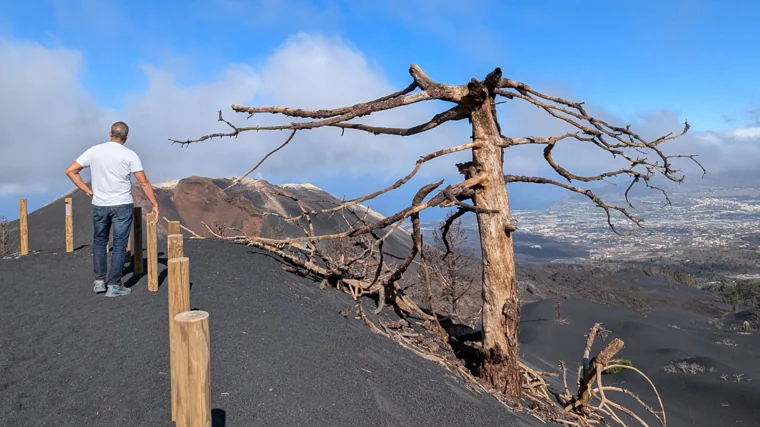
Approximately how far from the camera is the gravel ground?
13.2ft

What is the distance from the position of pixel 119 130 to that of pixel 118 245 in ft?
4.64

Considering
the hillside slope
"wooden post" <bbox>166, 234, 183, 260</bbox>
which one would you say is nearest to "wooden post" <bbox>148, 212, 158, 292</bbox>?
"wooden post" <bbox>166, 234, 183, 260</bbox>

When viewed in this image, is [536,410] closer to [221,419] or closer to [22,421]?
Answer: [221,419]

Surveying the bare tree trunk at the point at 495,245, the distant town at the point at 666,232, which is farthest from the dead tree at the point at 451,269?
the distant town at the point at 666,232

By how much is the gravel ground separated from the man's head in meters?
1.97

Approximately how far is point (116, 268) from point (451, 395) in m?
4.40

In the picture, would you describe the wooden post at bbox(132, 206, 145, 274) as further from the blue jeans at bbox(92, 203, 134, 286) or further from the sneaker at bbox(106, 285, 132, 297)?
the sneaker at bbox(106, 285, 132, 297)

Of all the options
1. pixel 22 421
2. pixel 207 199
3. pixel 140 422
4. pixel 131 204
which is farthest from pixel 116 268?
pixel 207 199

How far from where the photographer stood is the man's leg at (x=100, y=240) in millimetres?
6207

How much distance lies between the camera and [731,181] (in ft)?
642

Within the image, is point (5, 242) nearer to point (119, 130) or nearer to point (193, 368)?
point (119, 130)

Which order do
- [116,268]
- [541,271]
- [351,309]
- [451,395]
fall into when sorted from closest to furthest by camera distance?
[451,395], [116,268], [351,309], [541,271]

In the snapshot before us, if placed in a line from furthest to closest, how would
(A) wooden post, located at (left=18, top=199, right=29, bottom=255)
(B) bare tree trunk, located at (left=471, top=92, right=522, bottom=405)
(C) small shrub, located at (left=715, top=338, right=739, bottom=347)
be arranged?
(C) small shrub, located at (left=715, top=338, right=739, bottom=347)
(A) wooden post, located at (left=18, top=199, right=29, bottom=255)
(B) bare tree trunk, located at (left=471, top=92, right=522, bottom=405)

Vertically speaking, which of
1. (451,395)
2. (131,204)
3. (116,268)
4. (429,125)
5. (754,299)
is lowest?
(754,299)
